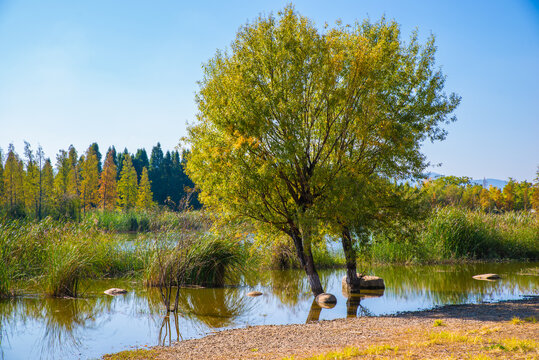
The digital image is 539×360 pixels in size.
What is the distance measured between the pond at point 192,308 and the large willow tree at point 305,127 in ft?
5.80

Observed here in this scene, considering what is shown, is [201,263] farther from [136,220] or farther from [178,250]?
[136,220]

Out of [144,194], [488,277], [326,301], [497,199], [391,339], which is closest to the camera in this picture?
[391,339]

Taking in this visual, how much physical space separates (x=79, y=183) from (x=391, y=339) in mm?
53940

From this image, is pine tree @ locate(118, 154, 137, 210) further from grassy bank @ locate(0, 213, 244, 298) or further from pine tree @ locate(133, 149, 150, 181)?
grassy bank @ locate(0, 213, 244, 298)

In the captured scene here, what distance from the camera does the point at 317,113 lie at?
1226 cm

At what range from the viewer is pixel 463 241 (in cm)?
2025

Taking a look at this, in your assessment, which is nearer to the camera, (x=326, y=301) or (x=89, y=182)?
(x=326, y=301)

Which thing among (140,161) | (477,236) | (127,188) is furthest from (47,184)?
(477,236)

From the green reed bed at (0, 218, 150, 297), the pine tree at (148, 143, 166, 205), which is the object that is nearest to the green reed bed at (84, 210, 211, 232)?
the green reed bed at (0, 218, 150, 297)

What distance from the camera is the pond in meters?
8.75

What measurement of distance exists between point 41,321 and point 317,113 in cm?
831

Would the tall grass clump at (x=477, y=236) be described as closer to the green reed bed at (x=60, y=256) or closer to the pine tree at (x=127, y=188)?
the green reed bed at (x=60, y=256)

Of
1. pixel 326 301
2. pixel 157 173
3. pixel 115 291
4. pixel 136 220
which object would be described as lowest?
pixel 326 301

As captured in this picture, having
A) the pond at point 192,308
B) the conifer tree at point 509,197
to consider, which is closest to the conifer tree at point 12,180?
the pond at point 192,308
